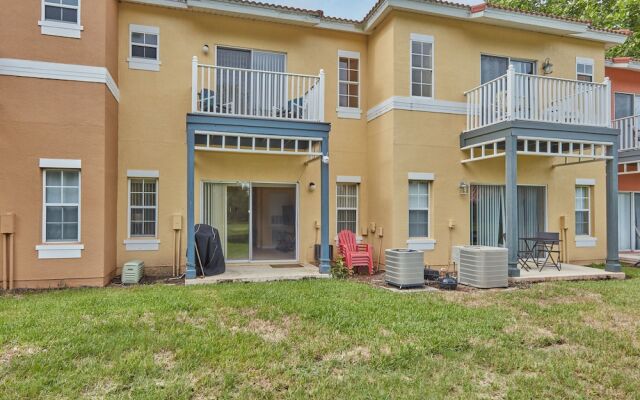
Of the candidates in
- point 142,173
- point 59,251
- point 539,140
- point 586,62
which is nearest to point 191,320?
point 59,251

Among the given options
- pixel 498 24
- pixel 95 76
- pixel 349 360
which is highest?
pixel 498 24

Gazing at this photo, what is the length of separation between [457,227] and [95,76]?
9.58 meters

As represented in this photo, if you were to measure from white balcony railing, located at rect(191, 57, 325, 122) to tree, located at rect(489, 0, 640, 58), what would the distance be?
12.8m

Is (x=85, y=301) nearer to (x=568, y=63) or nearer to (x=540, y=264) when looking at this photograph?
(x=540, y=264)

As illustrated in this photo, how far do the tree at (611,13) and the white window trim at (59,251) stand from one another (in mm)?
18927

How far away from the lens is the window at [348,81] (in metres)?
11.6

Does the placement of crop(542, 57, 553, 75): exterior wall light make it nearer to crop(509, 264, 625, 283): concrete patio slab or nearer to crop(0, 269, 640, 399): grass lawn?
crop(509, 264, 625, 283): concrete patio slab

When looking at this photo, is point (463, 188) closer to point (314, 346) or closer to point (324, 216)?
point (324, 216)

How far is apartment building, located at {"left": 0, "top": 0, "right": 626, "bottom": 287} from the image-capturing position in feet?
29.3

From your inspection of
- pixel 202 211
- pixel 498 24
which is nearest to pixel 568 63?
pixel 498 24

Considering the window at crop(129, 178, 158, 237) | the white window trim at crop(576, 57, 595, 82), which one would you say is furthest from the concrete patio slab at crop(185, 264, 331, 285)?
the white window trim at crop(576, 57, 595, 82)

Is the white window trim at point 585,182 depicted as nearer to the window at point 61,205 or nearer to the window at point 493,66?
the window at point 493,66

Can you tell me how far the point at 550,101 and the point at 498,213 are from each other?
326 cm

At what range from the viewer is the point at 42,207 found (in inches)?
324
